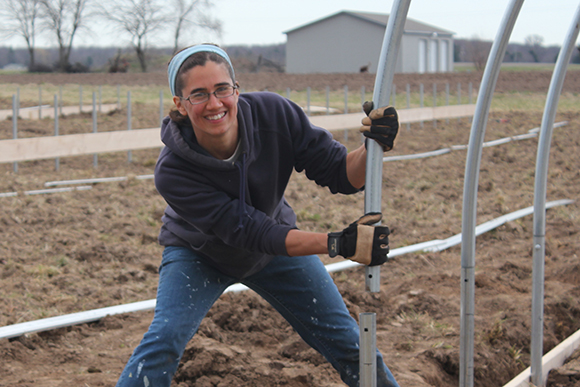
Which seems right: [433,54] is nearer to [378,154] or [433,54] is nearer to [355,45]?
[355,45]

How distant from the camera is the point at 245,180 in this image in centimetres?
248

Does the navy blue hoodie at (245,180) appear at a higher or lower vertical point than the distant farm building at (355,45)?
lower

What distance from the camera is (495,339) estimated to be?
390cm

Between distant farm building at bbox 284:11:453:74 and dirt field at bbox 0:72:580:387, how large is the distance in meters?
25.8

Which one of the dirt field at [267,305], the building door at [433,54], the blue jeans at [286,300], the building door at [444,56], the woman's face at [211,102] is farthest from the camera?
the building door at [444,56]

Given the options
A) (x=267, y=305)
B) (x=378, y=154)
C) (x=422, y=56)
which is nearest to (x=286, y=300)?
(x=378, y=154)

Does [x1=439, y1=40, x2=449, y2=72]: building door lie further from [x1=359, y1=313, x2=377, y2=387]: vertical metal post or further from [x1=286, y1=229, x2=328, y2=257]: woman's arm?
A: [x1=359, y1=313, x2=377, y2=387]: vertical metal post

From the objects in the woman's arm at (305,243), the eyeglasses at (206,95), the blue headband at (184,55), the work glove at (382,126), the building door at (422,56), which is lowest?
the woman's arm at (305,243)

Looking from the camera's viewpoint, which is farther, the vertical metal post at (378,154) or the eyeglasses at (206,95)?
the eyeglasses at (206,95)

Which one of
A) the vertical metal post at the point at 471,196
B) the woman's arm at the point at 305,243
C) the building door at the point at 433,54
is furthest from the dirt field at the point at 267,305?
the building door at the point at 433,54

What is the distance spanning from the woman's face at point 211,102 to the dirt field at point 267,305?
1515mm

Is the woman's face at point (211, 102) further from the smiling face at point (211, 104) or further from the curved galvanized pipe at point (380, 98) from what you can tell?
the curved galvanized pipe at point (380, 98)

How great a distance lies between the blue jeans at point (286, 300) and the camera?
2.43 metres

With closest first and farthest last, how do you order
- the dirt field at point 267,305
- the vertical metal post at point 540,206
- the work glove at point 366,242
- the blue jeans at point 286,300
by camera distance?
the work glove at point 366,242 < the blue jeans at point 286,300 < the vertical metal post at point 540,206 < the dirt field at point 267,305
